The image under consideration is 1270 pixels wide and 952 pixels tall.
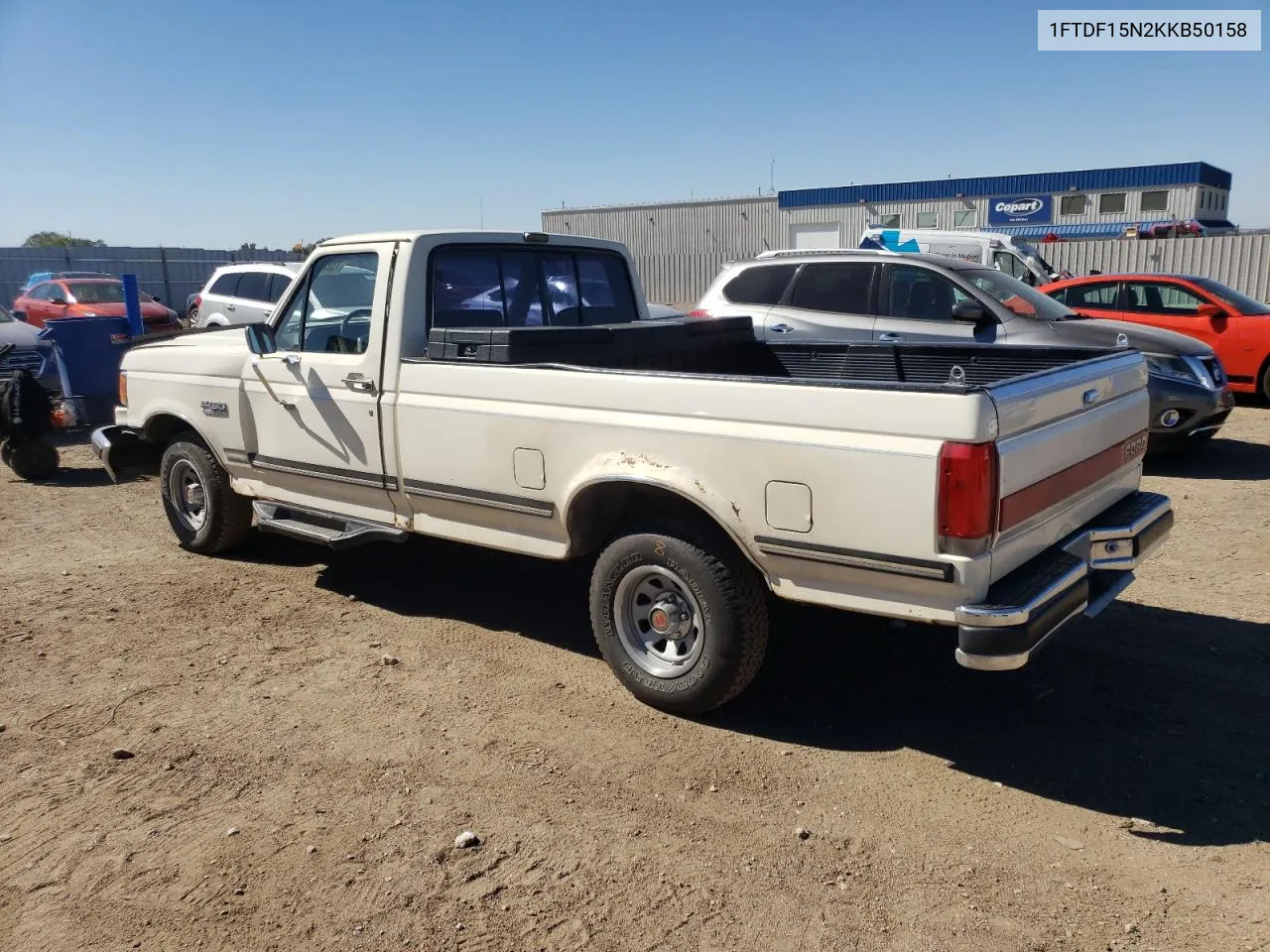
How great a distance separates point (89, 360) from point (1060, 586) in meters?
9.23

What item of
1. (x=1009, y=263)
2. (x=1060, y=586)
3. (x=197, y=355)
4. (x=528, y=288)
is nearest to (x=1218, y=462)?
(x=1060, y=586)

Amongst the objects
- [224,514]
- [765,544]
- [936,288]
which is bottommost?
[224,514]

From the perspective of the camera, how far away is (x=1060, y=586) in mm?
3551

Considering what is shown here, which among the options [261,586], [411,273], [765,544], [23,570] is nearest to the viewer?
[765,544]

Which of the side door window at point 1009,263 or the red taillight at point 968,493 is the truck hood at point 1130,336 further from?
the side door window at point 1009,263

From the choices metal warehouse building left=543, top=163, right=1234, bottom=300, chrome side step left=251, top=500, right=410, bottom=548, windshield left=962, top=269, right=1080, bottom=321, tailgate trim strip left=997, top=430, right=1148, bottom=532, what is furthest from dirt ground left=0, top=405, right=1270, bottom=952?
metal warehouse building left=543, top=163, right=1234, bottom=300

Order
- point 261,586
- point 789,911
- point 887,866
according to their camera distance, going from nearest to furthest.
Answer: point 789,911 < point 887,866 < point 261,586

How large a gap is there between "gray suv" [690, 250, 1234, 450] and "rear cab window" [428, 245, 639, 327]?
2732 mm

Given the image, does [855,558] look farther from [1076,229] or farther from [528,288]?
[1076,229]

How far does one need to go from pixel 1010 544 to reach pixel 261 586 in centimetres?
445

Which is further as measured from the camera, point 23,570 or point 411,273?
point 23,570

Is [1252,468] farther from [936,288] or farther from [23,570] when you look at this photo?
[23,570]

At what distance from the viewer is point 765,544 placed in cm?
372

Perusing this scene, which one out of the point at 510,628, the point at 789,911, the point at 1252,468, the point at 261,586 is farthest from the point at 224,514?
the point at 1252,468
